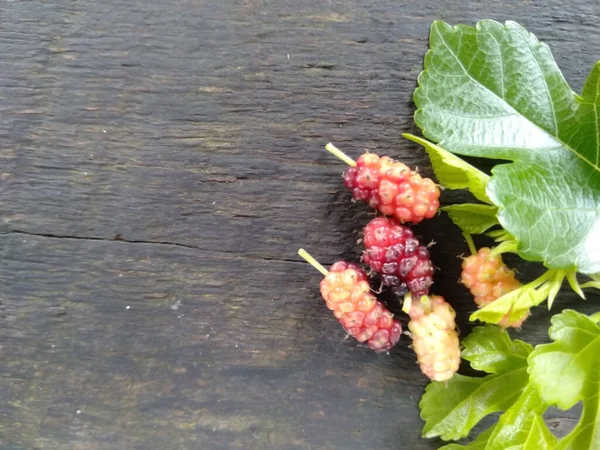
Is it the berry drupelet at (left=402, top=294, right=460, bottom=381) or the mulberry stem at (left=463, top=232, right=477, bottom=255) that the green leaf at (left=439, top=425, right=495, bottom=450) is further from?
the mulberry stem at (left=463, top=232, right=477, bottom=255)

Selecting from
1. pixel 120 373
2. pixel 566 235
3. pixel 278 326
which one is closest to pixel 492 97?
pixel 566 235

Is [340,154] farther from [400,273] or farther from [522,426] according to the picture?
[522,426]

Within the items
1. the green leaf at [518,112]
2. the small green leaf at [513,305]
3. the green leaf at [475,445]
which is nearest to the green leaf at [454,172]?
the green leaf at [518,112]

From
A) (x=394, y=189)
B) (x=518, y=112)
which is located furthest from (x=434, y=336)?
(x=518, y=112)

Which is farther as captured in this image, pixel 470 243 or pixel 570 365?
pixel 470 243

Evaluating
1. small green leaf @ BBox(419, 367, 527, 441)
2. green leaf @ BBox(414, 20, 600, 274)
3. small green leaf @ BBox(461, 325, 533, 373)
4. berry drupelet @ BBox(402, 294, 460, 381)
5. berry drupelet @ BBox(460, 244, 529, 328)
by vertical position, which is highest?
green leaf @ BBox(414, 20, 600, 274)

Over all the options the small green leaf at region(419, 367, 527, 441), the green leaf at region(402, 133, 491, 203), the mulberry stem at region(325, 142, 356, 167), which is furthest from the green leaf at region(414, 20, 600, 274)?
the small green leaf at region(419, 367, 527, 441)
